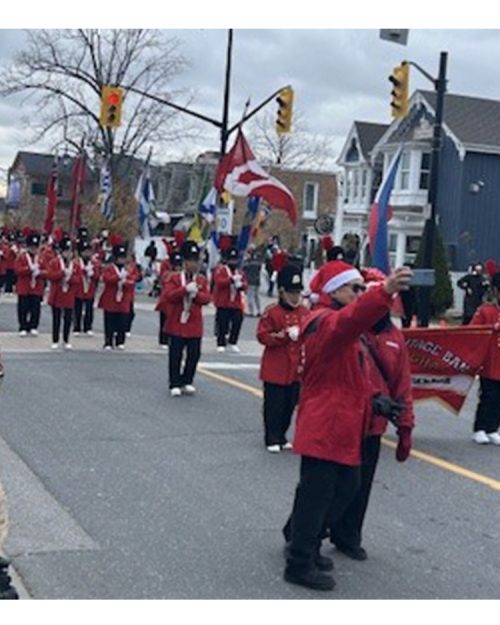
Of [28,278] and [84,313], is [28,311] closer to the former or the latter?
[28,278]

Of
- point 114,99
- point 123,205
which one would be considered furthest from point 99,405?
point 123,205

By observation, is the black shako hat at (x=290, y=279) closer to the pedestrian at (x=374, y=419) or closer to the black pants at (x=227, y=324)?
the pedestrian at (x=374, y=419)

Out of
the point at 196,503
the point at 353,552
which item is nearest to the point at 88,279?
the point at 196,503

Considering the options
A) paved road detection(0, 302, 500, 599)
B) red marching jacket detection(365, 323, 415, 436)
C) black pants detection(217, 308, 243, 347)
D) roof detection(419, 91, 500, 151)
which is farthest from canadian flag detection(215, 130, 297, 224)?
roof detection(419, 91, 500, 151)

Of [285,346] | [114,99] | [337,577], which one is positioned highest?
[114,99]

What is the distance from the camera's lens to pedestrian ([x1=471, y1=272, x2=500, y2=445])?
1039 cm

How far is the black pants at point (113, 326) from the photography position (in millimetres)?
17891

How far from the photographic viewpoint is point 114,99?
25.4m

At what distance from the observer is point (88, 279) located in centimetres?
1916

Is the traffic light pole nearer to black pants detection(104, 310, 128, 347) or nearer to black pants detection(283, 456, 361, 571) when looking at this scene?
black pants detection(104, 310, 128, 347)

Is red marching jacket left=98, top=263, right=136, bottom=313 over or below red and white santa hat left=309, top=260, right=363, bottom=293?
below

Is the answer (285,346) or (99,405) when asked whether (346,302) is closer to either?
(285,346)

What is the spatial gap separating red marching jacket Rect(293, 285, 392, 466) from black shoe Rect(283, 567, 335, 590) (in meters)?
0.64

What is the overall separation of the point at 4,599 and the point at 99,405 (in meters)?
6.70
